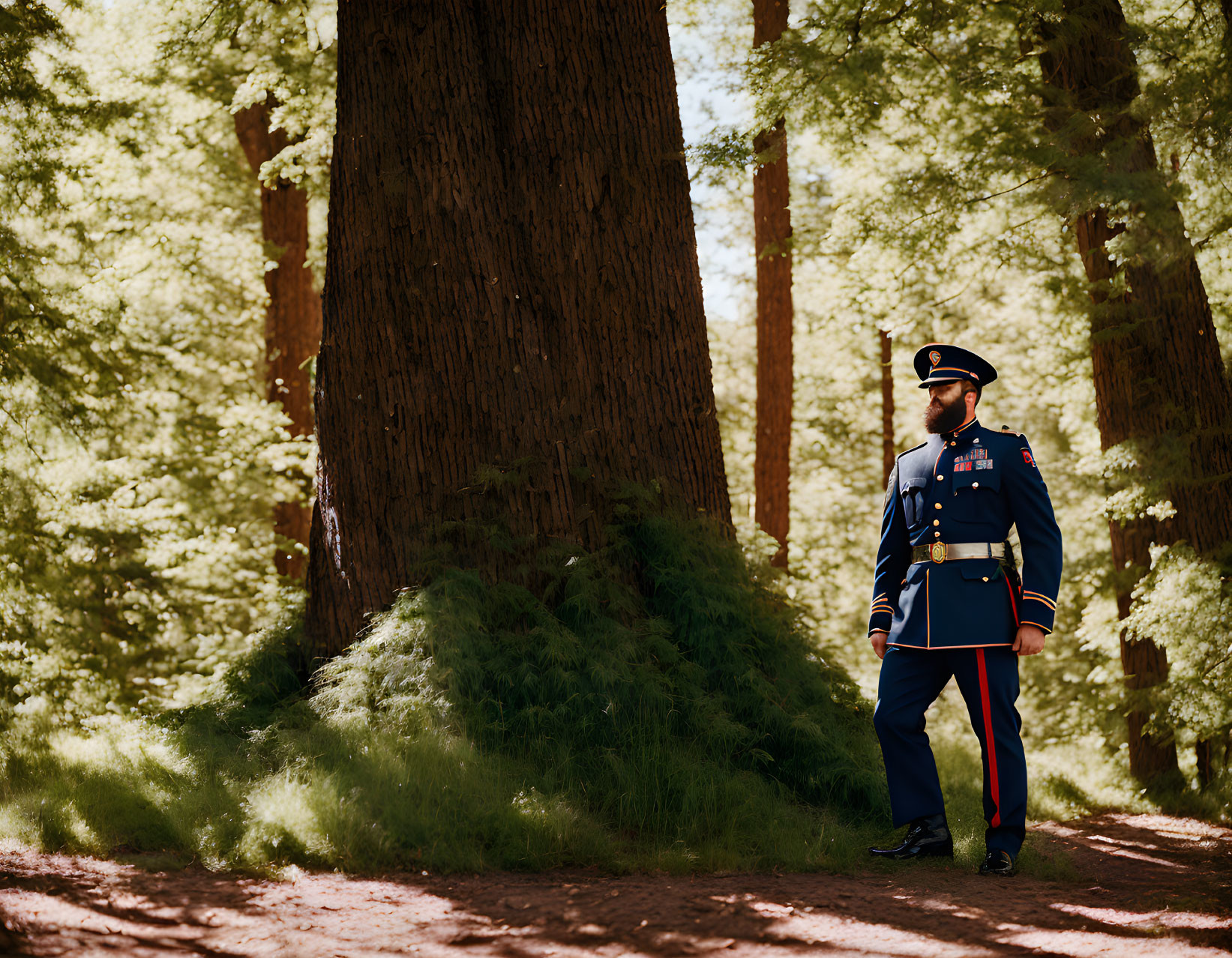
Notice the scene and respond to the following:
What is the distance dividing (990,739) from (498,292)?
3.81m

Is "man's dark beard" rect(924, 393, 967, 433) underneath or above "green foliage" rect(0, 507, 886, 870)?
above

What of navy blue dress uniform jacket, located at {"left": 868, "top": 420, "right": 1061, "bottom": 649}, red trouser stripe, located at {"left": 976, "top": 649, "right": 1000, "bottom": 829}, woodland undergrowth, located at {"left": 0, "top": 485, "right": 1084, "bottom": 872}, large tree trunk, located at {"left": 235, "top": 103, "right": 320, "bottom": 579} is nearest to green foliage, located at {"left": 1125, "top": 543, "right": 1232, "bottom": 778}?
woodland undergrowth, located at {"left": 0, "top": 485, "right": 1084, "bottom": 872}

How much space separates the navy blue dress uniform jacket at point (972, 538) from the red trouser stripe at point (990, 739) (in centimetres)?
14

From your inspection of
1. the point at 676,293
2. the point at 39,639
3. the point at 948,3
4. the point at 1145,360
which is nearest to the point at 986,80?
the point at 948,3

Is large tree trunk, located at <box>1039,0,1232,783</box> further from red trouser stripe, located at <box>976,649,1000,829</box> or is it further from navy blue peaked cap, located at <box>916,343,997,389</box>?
red trouser stripe, located at <box>976,649,1000,829</box>

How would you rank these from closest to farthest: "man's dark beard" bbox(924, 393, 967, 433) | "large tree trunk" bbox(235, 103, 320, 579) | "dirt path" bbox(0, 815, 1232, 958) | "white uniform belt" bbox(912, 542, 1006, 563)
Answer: "dirt path" bbox(0, 815, 1232, 958) < "white uniform belt" bbox(912, 542, 1006, 563) < "man's dark beard" bbox(924, 393, 967, 433) < "large tree trunk" bbox(235, 103, 320, 579)

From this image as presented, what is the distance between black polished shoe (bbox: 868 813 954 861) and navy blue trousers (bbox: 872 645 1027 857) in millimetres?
56

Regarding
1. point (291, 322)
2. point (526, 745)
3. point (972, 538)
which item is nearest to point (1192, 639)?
point (972, 538)

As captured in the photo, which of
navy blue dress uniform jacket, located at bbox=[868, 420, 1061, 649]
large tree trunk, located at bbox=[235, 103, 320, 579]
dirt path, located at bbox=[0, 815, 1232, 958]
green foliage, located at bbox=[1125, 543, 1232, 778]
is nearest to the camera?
dirt path, located at bbox=[0, 815, 1232, 958]

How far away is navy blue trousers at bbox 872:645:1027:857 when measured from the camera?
4.60m

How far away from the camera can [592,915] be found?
3.73m

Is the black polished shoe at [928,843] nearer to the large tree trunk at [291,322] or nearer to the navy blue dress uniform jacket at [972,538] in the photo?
the navy blue dress uniform jacket at [972,538]

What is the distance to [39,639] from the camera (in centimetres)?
1055

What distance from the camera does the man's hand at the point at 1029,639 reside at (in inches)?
179
